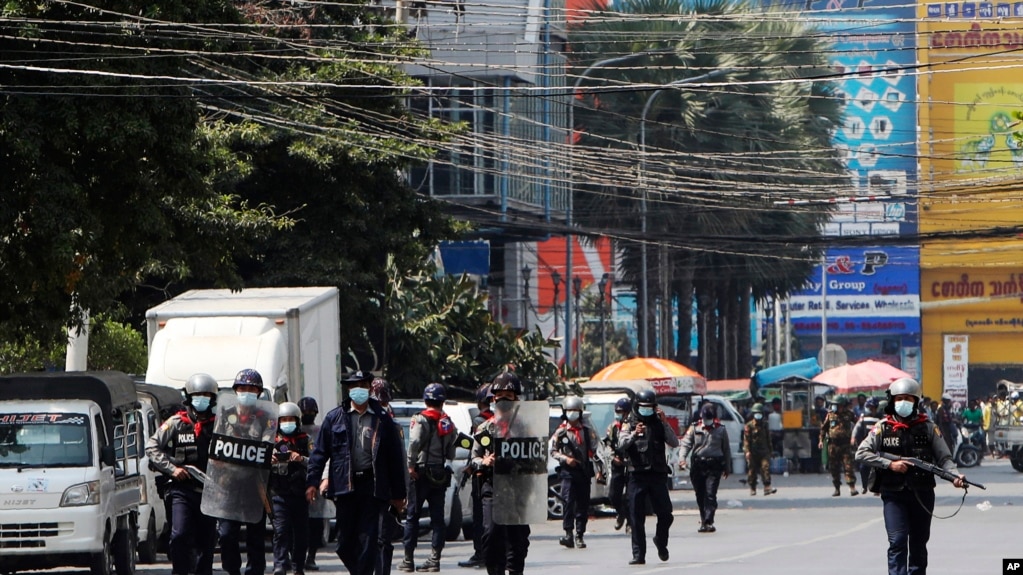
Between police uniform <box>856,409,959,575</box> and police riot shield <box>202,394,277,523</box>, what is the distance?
14.1 ft

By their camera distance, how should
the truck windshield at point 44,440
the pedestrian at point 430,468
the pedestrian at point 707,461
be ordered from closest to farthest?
the truck windshield at point 44,440, the pedestrian at point 430,468, the pedestrian at point 707,461

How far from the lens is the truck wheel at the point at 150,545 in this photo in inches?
744

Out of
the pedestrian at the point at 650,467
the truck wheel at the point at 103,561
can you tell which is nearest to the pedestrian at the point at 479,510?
the pedestrian at the point at 650,467

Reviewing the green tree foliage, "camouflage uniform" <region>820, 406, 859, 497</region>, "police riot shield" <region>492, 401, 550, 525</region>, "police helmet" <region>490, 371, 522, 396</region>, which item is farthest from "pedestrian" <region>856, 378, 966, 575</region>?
"camouflage uniform" <region>820, 406, 859, 497</region>

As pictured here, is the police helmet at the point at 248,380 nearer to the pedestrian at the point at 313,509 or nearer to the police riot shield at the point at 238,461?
the police riot shield at the point at 238,461

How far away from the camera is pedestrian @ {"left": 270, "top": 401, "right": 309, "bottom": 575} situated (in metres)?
15.6

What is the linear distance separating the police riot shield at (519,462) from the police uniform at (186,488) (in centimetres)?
217

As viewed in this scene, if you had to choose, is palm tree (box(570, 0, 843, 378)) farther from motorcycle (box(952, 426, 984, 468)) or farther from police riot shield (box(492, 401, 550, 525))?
police riot shield (box(492, 401, 550, 525))

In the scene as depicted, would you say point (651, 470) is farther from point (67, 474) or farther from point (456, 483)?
point (67, 474)

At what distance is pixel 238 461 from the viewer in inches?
485

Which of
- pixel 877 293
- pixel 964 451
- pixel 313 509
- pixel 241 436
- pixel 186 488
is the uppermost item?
pixel 241 436

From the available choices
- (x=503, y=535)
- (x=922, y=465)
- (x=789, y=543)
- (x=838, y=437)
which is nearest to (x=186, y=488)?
(x=503, y=535)

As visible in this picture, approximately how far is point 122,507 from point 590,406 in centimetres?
1566

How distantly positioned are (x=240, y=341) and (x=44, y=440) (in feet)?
16.2
